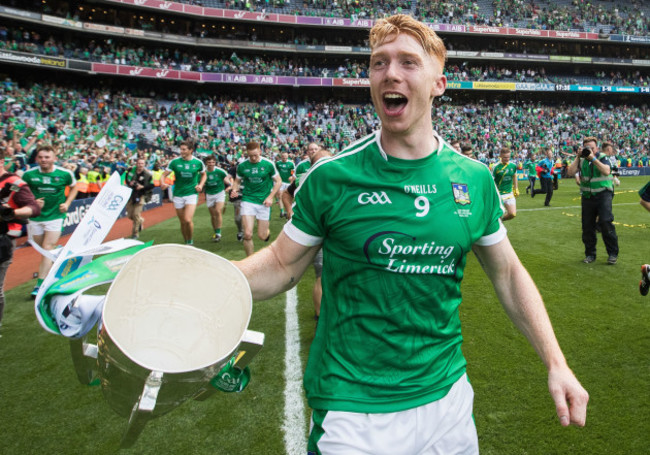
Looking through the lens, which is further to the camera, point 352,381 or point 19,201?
point 19,201

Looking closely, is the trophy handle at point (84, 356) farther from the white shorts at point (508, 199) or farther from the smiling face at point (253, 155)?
the white shorts at point (508, 199)

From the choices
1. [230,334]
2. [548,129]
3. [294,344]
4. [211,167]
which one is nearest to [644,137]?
[548,129]

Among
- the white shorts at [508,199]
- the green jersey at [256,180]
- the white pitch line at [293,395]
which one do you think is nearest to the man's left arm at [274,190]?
the green jersey at [256,180]

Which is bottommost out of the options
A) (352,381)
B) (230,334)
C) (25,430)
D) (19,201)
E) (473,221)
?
(25,430)

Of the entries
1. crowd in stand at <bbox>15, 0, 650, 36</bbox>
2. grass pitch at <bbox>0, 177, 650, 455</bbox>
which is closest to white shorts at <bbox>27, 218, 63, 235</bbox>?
grass pitch at <bbox>0, 177, 650, 455</bbox>

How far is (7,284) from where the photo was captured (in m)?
8.29

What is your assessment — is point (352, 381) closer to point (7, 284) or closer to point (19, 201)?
point (19, 201)

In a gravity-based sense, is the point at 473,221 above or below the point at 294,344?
above

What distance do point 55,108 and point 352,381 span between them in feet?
115

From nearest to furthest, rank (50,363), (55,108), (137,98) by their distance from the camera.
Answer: (50,363) < (55,108) < (137,98)

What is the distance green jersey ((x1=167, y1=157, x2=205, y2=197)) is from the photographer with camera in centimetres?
786

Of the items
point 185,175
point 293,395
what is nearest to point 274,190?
point 185,175

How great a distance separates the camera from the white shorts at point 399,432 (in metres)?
1.52

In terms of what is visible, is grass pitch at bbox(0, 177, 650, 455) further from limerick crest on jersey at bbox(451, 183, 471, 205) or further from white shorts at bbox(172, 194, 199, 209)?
white shorts at bbox(172, 194, 199, 209)
